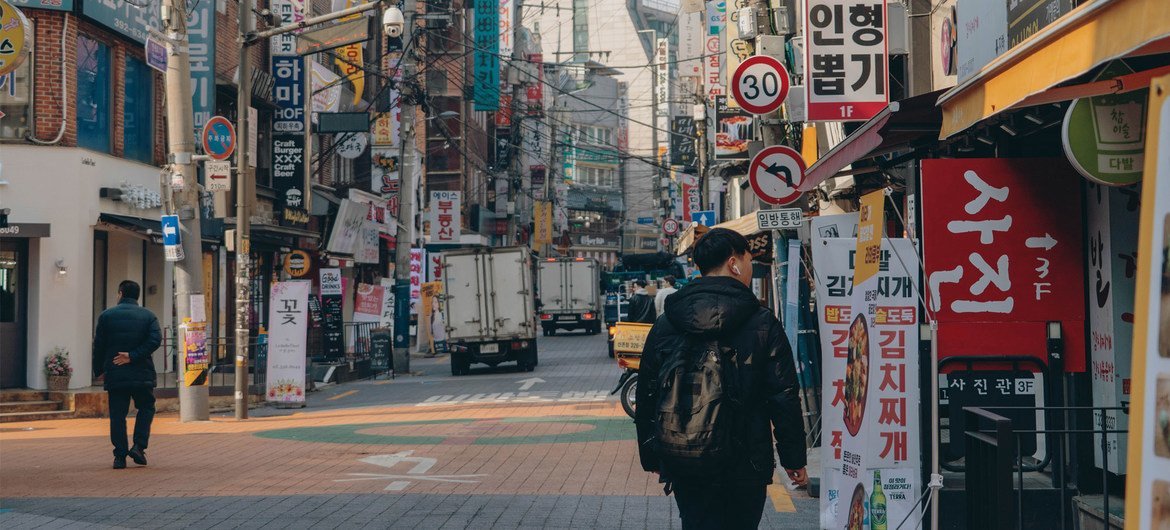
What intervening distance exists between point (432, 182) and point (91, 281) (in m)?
42.0

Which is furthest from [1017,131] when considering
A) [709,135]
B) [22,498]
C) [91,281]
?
[709,135]

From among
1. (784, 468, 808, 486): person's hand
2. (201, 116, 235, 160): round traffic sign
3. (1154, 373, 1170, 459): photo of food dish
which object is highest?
(201, 116, 235, 160): round traffic sign

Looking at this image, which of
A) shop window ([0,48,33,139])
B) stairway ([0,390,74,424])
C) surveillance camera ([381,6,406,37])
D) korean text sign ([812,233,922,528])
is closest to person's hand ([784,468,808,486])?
korean text sign ([812,233,922,528])

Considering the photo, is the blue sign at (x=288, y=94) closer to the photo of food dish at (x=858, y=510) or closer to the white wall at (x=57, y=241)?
the white wall at (x=57, y=241)

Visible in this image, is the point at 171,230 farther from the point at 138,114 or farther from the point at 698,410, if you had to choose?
the point at 698,410

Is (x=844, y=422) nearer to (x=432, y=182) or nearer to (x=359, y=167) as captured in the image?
(x=359, y=167)

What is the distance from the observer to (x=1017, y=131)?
25.7 ft

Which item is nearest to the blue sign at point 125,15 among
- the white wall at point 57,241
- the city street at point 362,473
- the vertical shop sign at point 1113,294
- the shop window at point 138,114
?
the shop window at point 138,114

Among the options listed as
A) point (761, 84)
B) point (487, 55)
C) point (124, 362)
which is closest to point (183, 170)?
point (124, 362)

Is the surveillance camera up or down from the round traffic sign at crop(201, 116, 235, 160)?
up

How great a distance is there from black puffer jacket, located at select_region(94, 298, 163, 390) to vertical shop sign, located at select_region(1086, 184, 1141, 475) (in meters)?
9.20

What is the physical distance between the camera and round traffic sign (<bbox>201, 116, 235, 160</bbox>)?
18.8 meters

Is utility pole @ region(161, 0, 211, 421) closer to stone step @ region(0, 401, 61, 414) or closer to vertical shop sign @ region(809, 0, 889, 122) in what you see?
stone step @ region(0, 401, 61, 414)

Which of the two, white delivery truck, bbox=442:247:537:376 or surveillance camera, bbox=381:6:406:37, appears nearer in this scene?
surveillance camera, bbox=381:6:406:37
